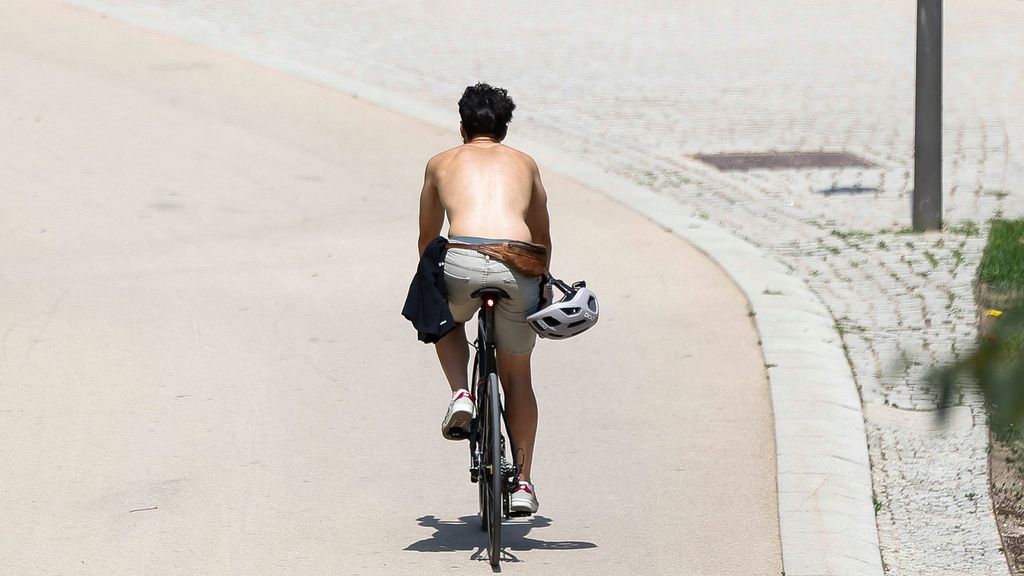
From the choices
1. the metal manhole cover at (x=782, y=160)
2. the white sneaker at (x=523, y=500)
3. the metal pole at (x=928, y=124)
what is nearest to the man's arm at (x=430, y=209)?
the white sneaker at (x=523, y=500)

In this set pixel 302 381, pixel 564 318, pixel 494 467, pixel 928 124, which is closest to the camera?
pixel 494 467

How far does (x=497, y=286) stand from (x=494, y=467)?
2.00ft

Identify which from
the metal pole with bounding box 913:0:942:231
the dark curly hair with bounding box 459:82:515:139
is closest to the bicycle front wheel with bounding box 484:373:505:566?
the dark curly hair with bounding box 459:82:515:139

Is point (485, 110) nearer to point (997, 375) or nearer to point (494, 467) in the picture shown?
point (494, 467)

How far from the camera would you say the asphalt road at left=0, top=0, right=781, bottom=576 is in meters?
5.41

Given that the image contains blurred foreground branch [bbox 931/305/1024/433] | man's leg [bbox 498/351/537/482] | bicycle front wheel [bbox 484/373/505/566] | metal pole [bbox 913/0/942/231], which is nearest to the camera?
blurred foreground branch [bbox 931/305/1024/433]

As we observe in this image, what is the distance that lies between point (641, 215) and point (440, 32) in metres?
8.23

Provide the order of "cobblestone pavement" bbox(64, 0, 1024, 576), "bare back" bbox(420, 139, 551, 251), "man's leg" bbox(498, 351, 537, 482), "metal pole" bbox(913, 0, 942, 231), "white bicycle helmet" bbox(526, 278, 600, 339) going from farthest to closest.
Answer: "metal pole" bbox(913, 0, 942, 231)
"cobblestone pavement" bbox(64, 0, 1024, 576)
"man's leg" bbox(498, 351, 537, 482)
"bare back" bbox(420, 139, 551, 251)
"white bicycle helmet" bbox(526, 278, 600, 339)

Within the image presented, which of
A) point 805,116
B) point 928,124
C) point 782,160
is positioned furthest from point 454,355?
point 805,116

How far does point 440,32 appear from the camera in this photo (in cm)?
1841

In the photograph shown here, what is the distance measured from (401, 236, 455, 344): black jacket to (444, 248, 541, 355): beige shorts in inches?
1.1

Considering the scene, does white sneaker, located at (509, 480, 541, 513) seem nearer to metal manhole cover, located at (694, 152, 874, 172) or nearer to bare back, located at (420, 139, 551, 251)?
bare back, located at (420, 139, 551, 251)

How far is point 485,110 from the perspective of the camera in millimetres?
5348

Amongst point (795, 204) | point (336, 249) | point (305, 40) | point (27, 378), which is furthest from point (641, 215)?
point (305, 40)
